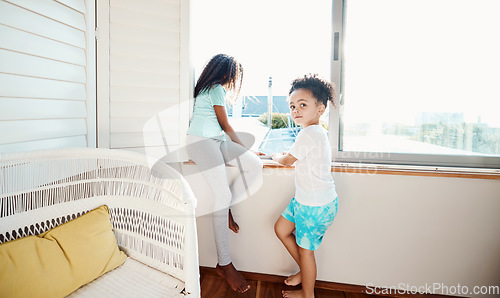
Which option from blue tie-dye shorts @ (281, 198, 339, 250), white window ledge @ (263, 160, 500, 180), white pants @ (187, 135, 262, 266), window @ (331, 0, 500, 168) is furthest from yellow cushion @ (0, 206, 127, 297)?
window @ (331, 0, 500, 168)

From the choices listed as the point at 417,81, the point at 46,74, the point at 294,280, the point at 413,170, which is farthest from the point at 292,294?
the point at 46,74

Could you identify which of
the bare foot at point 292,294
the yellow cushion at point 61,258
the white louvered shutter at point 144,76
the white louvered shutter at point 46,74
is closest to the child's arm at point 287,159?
the white louvered shutter at point 144,76

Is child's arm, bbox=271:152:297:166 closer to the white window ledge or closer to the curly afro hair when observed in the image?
the white window ledge

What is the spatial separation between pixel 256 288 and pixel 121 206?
36.4 inches

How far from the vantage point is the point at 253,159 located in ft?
5.60

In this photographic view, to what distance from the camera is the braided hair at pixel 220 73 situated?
5.40 feet

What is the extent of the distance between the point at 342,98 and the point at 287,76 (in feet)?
1.20

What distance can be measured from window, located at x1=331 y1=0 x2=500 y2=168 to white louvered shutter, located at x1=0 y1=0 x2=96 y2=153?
1.34 m

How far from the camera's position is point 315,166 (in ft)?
4.73

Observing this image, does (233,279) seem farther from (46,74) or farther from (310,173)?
(46,74)

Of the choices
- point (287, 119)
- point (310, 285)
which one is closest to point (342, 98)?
point (287, 119)

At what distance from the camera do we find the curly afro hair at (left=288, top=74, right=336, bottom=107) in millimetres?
1465

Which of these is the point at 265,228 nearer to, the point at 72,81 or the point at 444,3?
the point at 72,81

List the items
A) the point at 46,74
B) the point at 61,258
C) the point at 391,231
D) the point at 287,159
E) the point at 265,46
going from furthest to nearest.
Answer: the point at 265,46 → the point at 391,231 → the point at 287,159 → the point at 46,74 → the point at 61,258
